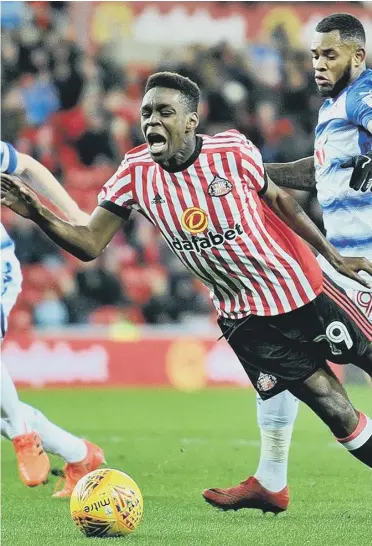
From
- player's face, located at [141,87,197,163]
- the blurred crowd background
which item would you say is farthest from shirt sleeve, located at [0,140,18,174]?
the blurred crowd background

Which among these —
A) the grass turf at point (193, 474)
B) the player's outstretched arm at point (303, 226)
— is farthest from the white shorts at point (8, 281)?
the player's outstretched arm at point (303, 226)

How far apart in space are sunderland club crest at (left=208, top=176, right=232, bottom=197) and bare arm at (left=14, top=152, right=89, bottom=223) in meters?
1.20

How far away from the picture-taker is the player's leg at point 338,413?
538cm

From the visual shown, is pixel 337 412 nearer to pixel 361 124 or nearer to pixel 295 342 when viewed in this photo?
pixel 295 342

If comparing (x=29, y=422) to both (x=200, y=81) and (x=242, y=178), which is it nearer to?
(x=242, y=178)

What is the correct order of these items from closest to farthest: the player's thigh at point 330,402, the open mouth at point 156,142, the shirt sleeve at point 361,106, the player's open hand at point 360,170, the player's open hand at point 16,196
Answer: the player's open hand at point 16,196 → the open mouth at point 156,142 → the player's thigh at point 330,402 → the player's open hand at point 360,170 → the shirt sleeve at point 361,106

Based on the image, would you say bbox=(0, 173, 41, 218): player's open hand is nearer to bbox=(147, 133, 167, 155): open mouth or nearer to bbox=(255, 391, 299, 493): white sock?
bbox=(147, 133, 167, 155): open mouth

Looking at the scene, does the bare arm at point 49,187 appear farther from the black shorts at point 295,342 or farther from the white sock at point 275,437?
the white sock at point 275,437

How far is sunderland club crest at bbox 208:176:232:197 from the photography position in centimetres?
540

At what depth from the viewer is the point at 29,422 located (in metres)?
6.79

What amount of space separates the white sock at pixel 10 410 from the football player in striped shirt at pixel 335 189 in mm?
1227

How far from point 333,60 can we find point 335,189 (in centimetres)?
69

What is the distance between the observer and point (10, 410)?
6.59 meters

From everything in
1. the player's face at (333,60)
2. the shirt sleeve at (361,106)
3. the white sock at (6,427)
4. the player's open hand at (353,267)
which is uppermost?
the player's face at (333,60)
